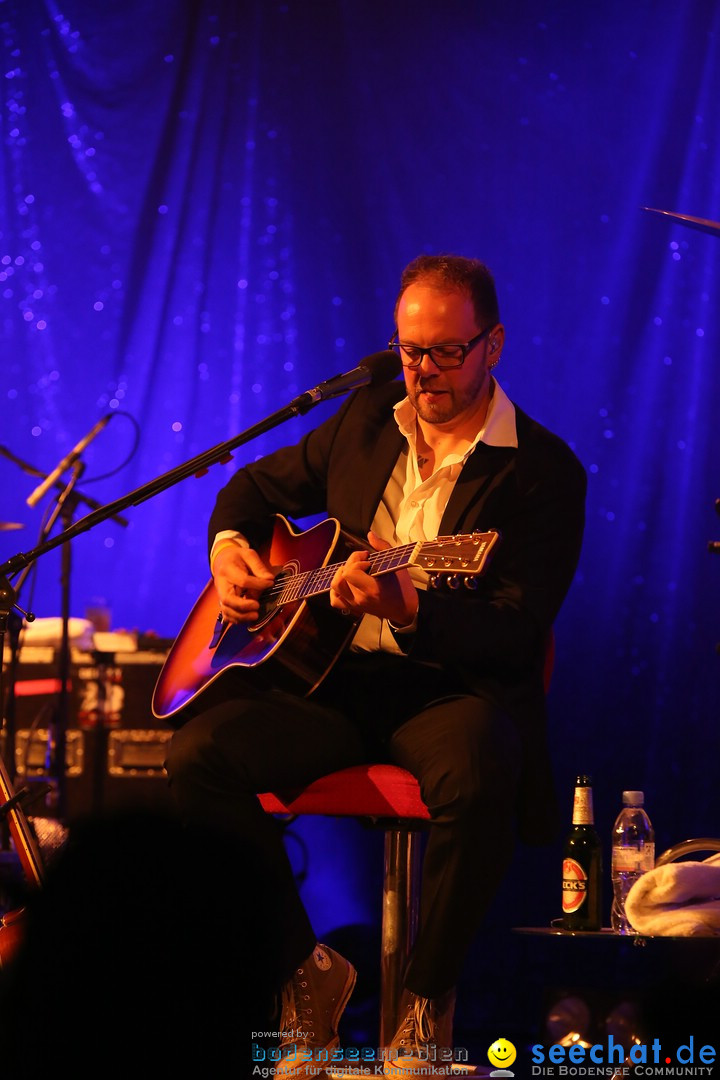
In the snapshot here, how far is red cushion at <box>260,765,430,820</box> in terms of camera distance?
98.0 inches

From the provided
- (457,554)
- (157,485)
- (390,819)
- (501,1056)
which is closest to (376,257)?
(157,485)

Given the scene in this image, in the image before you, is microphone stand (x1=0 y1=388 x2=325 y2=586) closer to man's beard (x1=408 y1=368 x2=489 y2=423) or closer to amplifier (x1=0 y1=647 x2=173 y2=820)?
man's beard (x1=408 y1=368 x2=489 y2=423)

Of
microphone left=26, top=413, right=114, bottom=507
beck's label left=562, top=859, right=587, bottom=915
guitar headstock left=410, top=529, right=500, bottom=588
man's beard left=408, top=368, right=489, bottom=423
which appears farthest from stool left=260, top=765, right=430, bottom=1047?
microphone left=26, top=413, right=114, bottom=507

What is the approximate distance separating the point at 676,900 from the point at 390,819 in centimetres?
60

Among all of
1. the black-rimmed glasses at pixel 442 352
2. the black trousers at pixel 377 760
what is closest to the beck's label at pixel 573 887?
the black trousers at pixel 377 760

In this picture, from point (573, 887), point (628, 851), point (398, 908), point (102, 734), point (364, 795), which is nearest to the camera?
point (364, 795)

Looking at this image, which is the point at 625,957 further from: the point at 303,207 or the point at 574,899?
the point at 303,207

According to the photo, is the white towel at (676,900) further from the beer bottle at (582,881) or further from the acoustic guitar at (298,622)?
the acoustic guitar at (298,622)

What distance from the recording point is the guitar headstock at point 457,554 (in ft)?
7.66

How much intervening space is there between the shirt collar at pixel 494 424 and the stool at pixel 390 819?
2.49 feet

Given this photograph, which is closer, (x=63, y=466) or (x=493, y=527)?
(x=493, y=527)

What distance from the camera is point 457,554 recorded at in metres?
2.37

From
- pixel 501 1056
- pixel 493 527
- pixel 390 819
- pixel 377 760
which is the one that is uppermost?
pixel 493 527

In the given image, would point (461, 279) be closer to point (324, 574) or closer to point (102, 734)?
point (324, 574)
